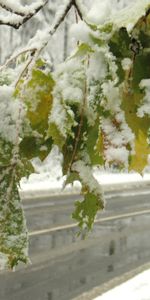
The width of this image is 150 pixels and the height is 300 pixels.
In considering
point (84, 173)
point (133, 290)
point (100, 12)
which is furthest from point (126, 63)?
point (133, 290)

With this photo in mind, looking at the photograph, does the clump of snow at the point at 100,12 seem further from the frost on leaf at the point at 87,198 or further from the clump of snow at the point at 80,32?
the frost on leaf at the point at 87,198

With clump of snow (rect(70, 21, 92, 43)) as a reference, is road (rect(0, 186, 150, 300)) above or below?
below

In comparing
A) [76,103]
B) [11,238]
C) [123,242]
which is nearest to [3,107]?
[76,103]

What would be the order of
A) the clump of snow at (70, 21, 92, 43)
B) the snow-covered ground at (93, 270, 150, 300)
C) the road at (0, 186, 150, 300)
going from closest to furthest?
the clump of snow at (70, 21, 92, 43), the snow-covered ground at (93, 270, 150, 300), the road at (0, 186, 150, 300)

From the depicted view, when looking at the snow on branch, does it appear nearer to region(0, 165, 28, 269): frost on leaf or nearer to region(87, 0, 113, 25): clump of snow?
region(87, 0, 113, 25): clump of snow

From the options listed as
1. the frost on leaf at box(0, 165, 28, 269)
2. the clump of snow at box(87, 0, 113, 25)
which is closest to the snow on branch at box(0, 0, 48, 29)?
the clump of snow at box(87, 0, 113, 25)

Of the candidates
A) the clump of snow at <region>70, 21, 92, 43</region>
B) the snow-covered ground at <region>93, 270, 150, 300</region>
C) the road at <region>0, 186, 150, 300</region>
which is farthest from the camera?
the road at <region>0, 186, 150, 300</region>

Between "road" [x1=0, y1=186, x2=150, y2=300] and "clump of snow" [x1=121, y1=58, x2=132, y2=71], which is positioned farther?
"road" [x1=0, y1=186, x2=150, y2=300]

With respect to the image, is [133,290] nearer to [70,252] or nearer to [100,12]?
[70,252]
